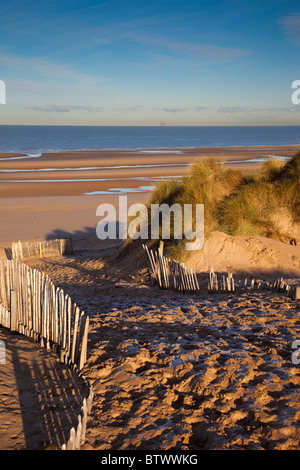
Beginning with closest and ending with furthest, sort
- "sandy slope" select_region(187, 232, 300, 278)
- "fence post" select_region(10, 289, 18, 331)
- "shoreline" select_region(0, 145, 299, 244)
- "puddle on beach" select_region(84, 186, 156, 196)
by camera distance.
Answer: "fence post" select_region(10, 289, 18, 331) → "sandy slope" select_region(187, 232, 300, 278) → "shoreline" select_region(0, 145, 299, 244) → "puddle on beach" select_region(84, 186, 156, 196)

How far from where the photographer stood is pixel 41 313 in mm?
4305

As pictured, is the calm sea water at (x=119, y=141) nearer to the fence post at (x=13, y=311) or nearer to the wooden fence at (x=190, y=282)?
the wooden fence at (x=190, y=282)

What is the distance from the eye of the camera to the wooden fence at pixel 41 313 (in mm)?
3693

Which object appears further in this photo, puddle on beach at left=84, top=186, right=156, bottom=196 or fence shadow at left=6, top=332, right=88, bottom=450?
puddle on beach at left=84, top=186, right=156, bottom=196

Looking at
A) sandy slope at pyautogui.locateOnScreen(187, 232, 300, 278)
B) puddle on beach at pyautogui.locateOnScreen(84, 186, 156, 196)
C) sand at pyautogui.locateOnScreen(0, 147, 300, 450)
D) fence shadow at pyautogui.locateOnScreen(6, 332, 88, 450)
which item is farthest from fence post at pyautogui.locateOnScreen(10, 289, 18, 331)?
puddle on beach at pyautogui.locateOnScreen(84, 186, 156, 196)

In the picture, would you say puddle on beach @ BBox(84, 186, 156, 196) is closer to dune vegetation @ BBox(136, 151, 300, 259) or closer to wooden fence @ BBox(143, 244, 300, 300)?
dune vegetation @ BBox(136, 151, 300, 259)

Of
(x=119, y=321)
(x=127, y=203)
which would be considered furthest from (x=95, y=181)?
(x=119, y=321)

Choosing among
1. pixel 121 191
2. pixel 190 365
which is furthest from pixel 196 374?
pixel 121 191

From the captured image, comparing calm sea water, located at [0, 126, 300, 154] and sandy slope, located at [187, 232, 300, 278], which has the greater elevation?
calm sea water, located at [0, 126, 300, 154]

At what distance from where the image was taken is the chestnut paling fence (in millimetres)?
3672

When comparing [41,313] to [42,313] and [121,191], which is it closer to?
A: [42,313]

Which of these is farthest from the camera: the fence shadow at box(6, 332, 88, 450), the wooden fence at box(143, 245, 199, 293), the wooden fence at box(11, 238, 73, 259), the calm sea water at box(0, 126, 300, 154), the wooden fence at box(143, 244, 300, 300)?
the calm sea water at box(0, 126, 300, 154)

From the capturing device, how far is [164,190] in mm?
8977

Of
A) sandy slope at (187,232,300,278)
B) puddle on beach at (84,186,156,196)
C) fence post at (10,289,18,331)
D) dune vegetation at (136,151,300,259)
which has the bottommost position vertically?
fence post at (10,289,18,331)
